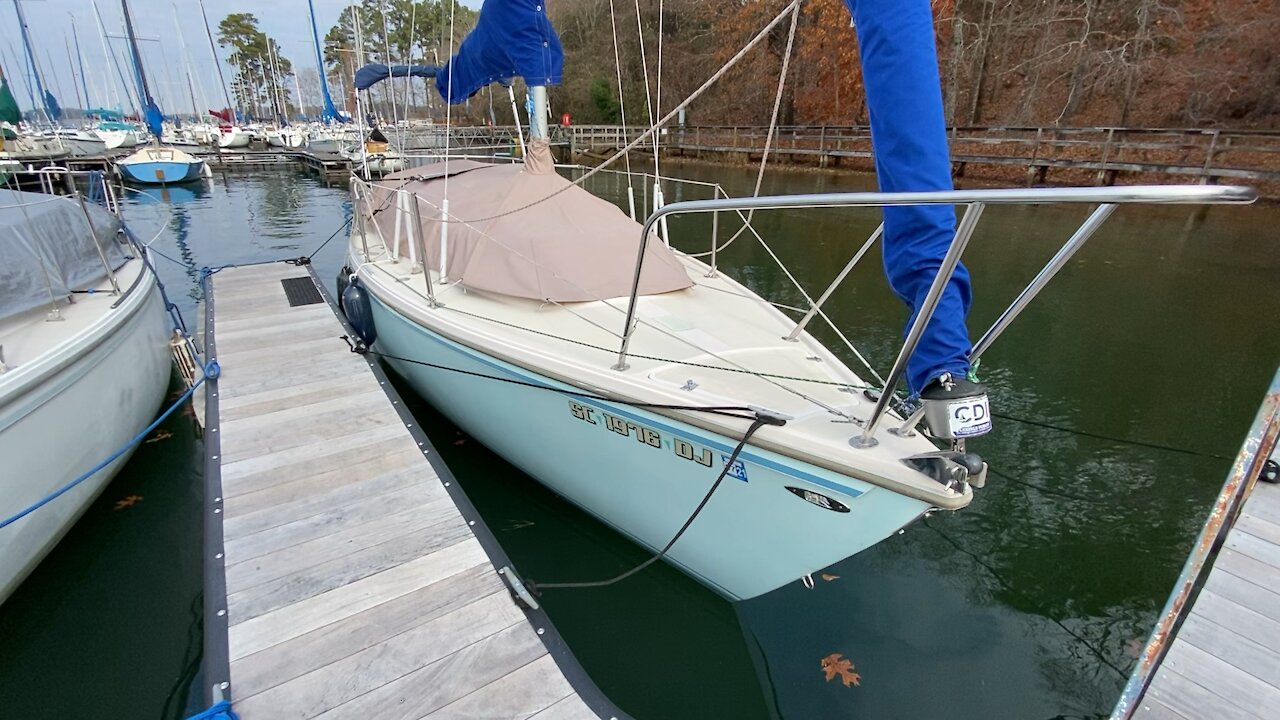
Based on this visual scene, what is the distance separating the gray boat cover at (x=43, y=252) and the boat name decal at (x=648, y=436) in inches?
148

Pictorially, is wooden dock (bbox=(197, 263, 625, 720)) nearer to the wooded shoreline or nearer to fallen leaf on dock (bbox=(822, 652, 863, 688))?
fallen leaf on dock (bbox=(822, 652, 863, 688))

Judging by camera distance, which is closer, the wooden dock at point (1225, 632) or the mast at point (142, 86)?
the wooden dock at point (1225, 632)

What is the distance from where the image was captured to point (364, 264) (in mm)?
5926

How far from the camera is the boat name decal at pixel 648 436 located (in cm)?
293

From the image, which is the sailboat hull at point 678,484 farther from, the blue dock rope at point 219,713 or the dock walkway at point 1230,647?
the blue dock rope at point 219,713

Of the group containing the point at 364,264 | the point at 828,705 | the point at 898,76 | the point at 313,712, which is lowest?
the point at 828,705

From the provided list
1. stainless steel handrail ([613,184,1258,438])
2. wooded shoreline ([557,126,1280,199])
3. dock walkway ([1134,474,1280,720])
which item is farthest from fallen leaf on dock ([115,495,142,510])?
wooded shoreline ([557,126,1280,199])

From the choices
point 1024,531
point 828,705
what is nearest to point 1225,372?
point 1024,531

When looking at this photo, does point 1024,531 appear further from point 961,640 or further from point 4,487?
point 4,487

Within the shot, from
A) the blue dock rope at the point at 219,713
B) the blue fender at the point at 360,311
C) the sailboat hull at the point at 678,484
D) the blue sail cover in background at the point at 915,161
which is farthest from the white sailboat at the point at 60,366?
the blue sail cover in background at the point at 915,161

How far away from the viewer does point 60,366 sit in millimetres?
3598

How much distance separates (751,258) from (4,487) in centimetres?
1071

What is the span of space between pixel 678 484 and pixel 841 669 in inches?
53.6

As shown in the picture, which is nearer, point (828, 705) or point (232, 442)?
point (828, 705)
